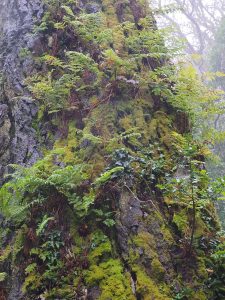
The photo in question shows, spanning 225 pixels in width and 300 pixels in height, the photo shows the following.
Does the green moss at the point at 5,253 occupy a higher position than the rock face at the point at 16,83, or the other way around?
the rock face at the point at 16,83

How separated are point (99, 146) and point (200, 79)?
2.57 m

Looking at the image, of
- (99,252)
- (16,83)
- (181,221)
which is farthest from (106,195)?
(16,83)

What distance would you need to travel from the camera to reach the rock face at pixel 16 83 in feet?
19.9

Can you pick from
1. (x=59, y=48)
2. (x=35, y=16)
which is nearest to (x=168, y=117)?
(x=59, y=48)

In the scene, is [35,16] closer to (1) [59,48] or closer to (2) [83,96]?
(1) [59,48]

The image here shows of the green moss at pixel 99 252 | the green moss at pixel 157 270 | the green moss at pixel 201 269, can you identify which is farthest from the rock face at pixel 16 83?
the green moss at pixel 201 269

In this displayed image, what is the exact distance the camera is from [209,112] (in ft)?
19.6

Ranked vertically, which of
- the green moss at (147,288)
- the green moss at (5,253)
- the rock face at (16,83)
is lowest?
the green moss at (147,288)

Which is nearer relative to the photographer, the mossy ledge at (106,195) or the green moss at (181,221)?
the mossy ledge at (106,195)

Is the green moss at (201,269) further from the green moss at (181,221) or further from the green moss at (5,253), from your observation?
the green moss at (5,253)

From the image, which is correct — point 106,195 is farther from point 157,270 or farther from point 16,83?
point 16,83

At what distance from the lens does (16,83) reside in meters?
6.99

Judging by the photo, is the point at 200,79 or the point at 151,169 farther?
the point at 200,79

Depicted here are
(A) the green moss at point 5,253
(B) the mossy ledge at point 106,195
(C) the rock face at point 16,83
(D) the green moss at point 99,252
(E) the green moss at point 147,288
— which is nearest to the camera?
(E) the green moss at point 147,288
